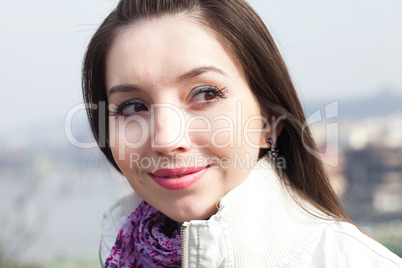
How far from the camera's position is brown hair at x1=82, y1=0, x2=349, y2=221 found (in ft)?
4.76

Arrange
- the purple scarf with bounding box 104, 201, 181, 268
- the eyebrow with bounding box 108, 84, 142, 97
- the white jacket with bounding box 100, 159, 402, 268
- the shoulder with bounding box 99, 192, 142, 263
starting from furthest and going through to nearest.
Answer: the shoulder with bounding box 99, 192, 142, 263 < the purple scarf with bounding box 104, 201, 181, 268 < the eyebrow with bounding box 108, 84, 142, 97 < the white jacket with bounding box 100, 159, 402, 268

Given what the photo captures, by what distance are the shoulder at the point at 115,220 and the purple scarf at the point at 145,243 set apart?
142mm

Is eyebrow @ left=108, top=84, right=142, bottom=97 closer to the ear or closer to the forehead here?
the forehead

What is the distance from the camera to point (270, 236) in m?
1.40

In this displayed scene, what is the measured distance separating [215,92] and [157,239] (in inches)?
22.6

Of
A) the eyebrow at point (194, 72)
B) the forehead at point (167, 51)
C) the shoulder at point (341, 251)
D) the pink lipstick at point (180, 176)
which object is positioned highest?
the forehead at point (167, 51)

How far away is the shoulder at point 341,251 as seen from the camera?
51.1 inches

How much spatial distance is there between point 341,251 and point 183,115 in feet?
2.02

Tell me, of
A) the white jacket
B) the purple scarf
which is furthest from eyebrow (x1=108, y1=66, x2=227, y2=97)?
the purple scarf

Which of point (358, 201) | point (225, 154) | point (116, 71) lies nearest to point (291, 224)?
point (225, 154)

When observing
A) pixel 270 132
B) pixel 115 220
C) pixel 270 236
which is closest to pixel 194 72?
pixel 270 132

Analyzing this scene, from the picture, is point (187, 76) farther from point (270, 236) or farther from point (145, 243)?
point (145, 243)

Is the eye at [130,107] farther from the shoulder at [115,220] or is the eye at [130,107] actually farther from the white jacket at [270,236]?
the shoulder at [115,220]

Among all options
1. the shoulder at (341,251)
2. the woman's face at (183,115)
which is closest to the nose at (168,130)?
the woman's face at (183,115)
